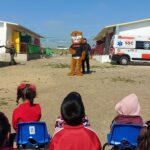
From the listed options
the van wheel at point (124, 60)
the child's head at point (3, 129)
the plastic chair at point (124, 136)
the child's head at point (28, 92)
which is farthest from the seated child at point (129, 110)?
the van wheel at point (124, 60)

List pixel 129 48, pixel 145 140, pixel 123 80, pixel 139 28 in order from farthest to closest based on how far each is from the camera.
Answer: pixel 139 28 < pixel 129 48 < pixel 123 80 < pixel 145 140

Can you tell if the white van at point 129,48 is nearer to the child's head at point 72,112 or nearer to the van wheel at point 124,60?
the van wheel at point 124,60

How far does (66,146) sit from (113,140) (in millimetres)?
1522

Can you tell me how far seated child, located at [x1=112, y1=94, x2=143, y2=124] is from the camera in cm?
571

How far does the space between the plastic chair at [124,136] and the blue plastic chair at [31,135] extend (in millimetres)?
819

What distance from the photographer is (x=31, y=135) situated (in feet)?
19.0

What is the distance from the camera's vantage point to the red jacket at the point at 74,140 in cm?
453

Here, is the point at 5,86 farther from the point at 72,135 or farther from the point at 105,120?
the point at 72,135

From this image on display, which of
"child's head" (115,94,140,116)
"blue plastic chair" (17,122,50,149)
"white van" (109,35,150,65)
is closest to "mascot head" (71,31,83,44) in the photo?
"white van" (109,35,150,65)

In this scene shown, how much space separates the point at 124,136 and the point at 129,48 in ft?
81.6

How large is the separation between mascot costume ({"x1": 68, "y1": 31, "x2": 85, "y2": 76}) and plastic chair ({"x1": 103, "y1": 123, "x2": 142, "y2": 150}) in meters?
13.9

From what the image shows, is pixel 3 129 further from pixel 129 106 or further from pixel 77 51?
pixel 77 51

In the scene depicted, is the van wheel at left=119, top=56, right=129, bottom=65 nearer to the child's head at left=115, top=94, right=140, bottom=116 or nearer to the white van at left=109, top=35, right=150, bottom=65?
the white van at left=109, top=35, right=150, bottom=65

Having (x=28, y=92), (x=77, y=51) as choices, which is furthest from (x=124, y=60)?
(x=28, y=92)
